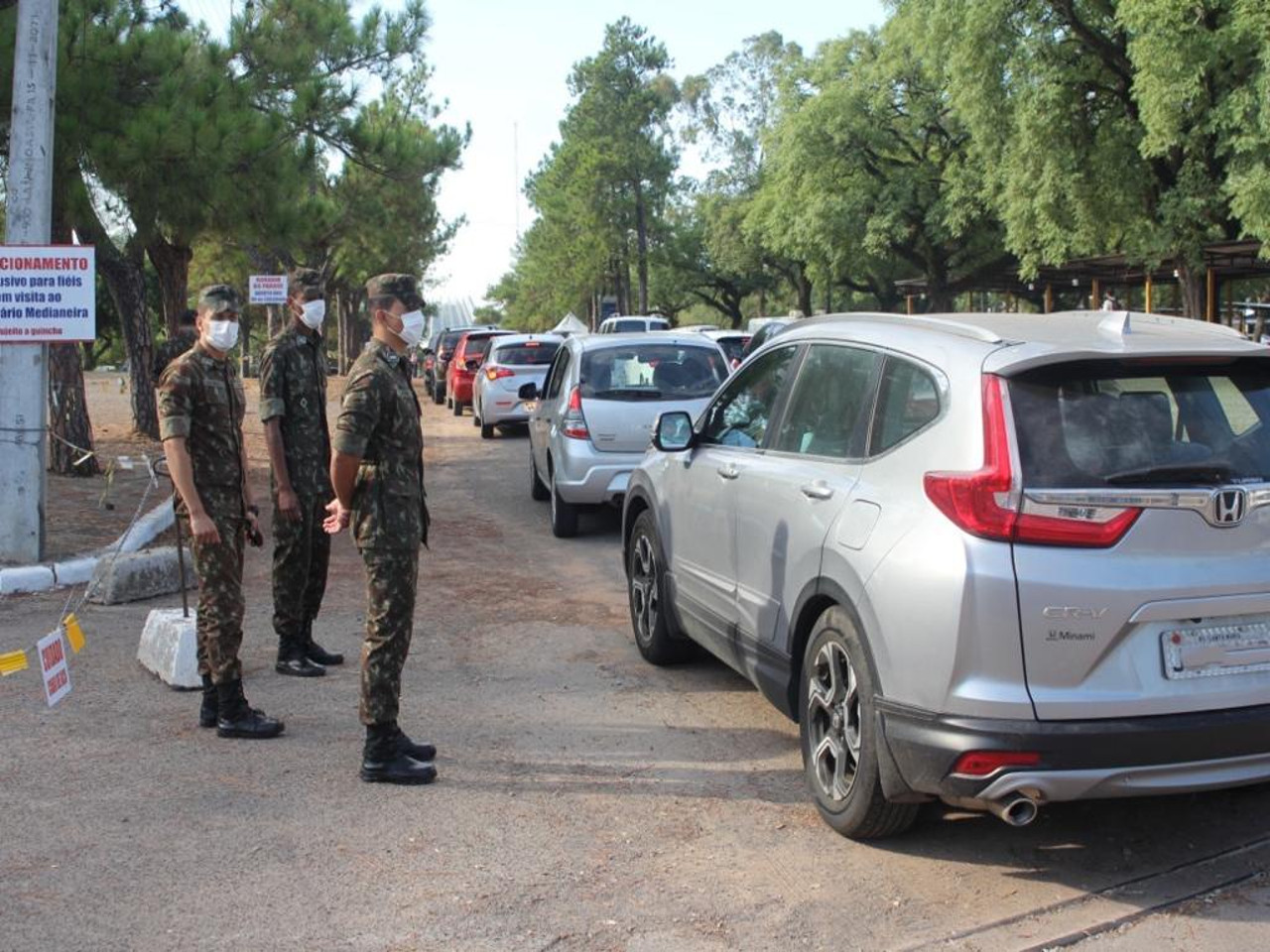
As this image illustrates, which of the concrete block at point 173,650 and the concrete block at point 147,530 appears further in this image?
the concrete block at point 147,530

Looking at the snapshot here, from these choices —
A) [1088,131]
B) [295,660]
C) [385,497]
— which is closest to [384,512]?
[385,497]

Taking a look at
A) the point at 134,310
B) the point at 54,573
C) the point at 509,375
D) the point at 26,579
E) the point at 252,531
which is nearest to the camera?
the point at 252,531

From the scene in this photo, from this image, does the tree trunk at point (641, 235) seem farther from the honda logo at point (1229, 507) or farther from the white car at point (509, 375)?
the honda logo at point (1229, 507)

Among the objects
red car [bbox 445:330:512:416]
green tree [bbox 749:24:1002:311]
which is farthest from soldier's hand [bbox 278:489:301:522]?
green tree [bbox 749:24:1002:311]

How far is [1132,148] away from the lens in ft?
86.6

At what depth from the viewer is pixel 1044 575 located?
13.1 ft

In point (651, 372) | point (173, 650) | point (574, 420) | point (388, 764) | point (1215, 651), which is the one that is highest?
point (651, 372)

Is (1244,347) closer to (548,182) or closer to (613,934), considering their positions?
(613,934)

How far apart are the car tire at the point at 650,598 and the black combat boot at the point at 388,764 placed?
187 centimetres

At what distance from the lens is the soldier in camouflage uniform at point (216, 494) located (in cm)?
582

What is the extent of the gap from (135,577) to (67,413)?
20.6ft

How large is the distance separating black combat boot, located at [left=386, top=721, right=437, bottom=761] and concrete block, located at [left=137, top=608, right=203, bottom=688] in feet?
5.44

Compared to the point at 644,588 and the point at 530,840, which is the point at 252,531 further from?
the point at 530,840

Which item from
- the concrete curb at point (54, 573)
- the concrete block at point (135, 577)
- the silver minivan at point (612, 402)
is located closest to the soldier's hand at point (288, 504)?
the concrete block at point (135, 577)
